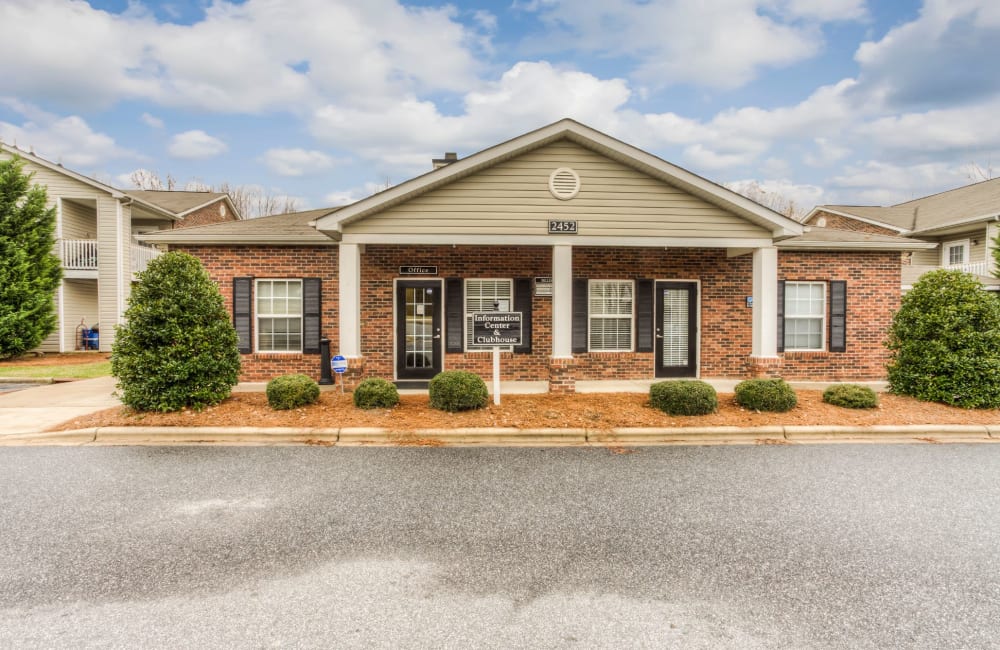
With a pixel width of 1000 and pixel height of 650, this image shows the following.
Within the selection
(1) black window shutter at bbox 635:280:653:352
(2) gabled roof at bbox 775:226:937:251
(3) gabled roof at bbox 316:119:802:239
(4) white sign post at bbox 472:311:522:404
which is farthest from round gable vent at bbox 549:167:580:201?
(2) gabled roof at bbox 775:226:937:251

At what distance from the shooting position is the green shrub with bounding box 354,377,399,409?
304 inches

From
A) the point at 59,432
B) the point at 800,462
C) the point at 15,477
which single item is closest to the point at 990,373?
the point at 800,462

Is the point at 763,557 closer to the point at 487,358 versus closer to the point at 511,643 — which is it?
the point at 511,643

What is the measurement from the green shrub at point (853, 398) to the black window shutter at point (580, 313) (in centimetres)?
460

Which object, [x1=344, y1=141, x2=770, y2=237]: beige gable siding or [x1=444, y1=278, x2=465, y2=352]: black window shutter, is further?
[x1=444, y1=278, x2=465, y2=352]: black window shutter

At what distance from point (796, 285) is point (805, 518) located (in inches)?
328

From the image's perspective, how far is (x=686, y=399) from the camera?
7504 millimetres

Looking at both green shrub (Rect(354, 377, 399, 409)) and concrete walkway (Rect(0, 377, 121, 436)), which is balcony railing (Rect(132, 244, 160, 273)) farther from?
green shrub (Rect(354, 377, 399, 409))

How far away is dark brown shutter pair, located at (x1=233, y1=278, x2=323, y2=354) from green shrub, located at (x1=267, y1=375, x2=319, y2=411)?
2888 millimetres

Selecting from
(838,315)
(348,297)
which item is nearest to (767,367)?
(838,315)

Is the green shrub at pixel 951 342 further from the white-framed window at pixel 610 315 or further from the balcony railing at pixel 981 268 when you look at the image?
the balcony railing at pixel 981 268

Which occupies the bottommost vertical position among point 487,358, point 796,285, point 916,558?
point 916,558

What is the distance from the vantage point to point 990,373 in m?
7.77

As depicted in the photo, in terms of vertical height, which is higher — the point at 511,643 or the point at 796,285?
the point at 796,285
